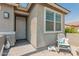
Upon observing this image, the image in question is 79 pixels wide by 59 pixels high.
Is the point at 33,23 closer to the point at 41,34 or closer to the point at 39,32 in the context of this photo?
the point at 39,32

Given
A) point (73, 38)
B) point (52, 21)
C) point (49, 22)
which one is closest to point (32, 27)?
point (49, 22)

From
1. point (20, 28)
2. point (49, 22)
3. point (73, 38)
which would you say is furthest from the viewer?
point (20, 28)

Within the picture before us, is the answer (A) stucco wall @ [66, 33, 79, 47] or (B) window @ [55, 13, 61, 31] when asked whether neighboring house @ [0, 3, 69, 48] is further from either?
(A) stucco wall @ [66, 33, 79, 47]

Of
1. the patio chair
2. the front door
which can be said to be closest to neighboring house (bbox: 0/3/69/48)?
the front door

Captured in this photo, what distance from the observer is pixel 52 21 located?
4.59 metres

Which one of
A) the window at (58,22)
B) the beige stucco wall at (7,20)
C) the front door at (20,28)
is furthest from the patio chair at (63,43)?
the beige stucco wall at (7,20)

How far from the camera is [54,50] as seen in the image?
12.7 ft

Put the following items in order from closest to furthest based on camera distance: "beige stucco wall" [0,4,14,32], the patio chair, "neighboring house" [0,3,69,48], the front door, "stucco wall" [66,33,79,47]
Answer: "stucco wall" [66,33,79,47] → the patio chair → "neighboring house" [0,3,69,48] → "beige stucco wall" [0,4,14,32] → the front door

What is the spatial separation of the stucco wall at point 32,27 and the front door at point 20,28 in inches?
10.6

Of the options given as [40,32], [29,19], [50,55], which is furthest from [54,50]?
[29,19]

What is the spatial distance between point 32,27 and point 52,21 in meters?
0.99

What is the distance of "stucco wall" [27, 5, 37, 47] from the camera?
4469 millimetres

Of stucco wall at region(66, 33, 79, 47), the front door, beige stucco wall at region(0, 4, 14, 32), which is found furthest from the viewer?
the front door

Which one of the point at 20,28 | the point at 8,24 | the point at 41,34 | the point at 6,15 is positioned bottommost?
the point at 41,34
